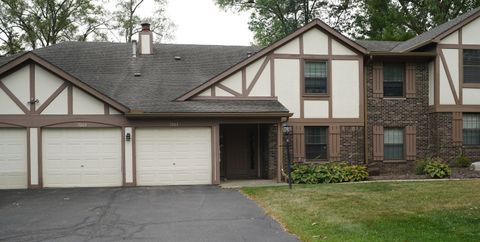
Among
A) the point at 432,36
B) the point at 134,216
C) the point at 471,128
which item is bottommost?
the point at 134,216

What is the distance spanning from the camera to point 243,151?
18.5 metres

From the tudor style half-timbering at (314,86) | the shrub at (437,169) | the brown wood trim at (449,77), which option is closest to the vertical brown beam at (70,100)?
the tudor style half-timbering at (314,86)

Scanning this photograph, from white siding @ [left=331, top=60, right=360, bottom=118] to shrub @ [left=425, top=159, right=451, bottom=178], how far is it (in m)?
3.17

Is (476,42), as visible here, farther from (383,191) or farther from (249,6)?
(249,6)

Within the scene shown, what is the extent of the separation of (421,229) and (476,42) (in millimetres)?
12426

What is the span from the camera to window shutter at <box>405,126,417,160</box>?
60.8ft

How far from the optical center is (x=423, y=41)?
1920 cm

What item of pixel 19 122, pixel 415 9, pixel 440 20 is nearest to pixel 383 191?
pixel 19 122

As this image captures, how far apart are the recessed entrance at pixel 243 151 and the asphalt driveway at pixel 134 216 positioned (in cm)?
355

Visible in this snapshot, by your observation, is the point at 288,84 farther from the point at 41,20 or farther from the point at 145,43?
the point at 41,20

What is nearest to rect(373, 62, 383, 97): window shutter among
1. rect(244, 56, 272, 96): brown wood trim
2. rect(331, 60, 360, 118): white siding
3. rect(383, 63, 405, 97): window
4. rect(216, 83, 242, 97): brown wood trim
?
rect(383, 63, 405, 97): window

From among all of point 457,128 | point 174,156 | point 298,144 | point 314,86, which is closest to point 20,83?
point 174,156

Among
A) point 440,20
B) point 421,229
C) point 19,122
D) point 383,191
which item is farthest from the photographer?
point 440,20

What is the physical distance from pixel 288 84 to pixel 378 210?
7.85m
